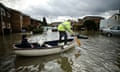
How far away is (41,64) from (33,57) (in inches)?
59.0

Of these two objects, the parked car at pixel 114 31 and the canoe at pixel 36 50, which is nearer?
the canoe at pixel 36 50

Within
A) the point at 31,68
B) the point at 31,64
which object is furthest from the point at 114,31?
the point at 31,68

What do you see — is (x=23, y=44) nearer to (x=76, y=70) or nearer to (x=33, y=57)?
(x=33, y=57)

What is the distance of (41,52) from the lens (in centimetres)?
870

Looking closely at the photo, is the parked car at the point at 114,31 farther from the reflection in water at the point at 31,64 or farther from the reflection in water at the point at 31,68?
the reflection in water at the point at 31,68

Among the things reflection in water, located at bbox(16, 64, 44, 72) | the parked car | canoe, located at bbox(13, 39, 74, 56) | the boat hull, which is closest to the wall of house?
the parked car

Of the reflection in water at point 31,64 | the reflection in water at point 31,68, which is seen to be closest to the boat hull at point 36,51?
the reflection in water at point 31,64

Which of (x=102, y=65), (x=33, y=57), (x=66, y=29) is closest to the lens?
(x=102, y=65)

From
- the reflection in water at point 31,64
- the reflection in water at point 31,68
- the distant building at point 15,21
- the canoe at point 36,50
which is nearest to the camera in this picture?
the reflection in water at point 31,68

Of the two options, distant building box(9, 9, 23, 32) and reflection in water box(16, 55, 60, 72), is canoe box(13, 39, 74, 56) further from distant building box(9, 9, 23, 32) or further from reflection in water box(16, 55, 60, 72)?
distant building box(9, 9, 23, 32)

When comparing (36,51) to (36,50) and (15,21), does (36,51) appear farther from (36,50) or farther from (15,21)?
(15,21)

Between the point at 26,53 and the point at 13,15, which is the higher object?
the point at 13,15

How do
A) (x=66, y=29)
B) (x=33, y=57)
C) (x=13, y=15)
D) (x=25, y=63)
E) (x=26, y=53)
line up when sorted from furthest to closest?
1. (x=13, y=15)
2. (x=66, y=29)
3. (x=33, y=57)
4. (x=26, y=53)
5. (x=25, y=63)

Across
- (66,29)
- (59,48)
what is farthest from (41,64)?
(66,29)
